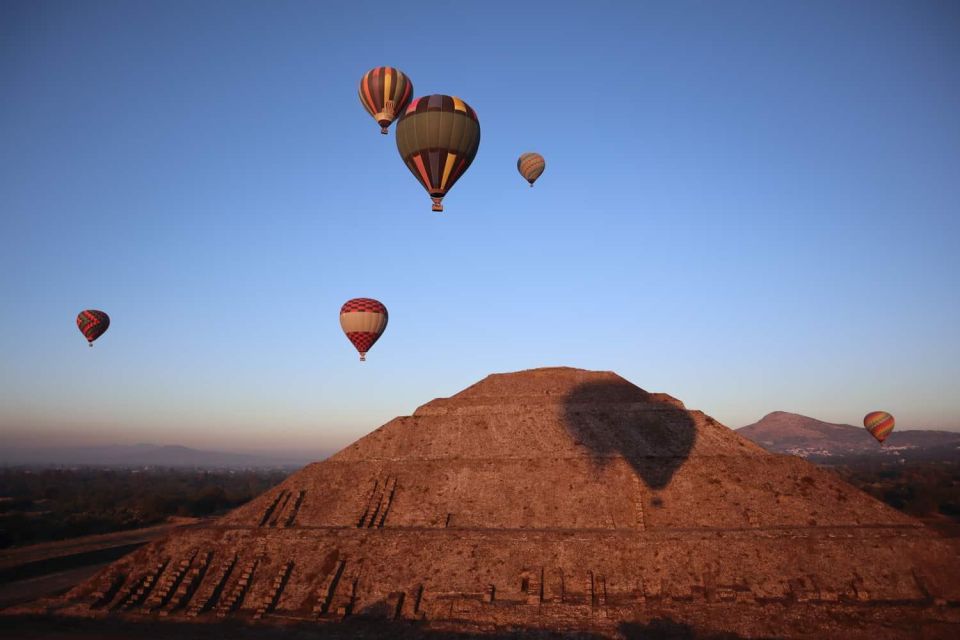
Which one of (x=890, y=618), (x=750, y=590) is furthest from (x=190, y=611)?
(x=890, y=618)

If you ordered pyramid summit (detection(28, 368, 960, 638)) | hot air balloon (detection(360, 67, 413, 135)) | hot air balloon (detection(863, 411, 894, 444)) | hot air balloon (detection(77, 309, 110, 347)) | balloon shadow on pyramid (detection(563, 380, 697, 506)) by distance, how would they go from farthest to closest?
hot air balloon (detection(863, 411, 894, 444))
hot air balloon (detection(77, 309, 110, 347))
balloon shadow on pyramid (detection(563, 380, 697, 506))
hot air balloon (detection(360, 67, 413, 135))
pyramid summit (detection(28, 368, 960, 638))

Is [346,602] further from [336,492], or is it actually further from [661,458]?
[661,458]

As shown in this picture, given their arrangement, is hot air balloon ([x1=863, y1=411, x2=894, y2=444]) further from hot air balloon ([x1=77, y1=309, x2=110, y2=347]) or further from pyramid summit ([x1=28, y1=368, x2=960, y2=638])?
hot air balloon ([x1=77, y1=309, x2=110, y2=347])

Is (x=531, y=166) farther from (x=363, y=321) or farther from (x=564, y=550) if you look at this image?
(x=564, y=550)

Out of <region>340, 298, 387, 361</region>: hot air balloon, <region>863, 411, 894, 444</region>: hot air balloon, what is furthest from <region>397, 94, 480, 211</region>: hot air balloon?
<region>863, 411, 894, 444</region>: hot air balloon

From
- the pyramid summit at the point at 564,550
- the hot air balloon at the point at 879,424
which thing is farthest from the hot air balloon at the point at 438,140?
the hot air balloon at the point at 879,424

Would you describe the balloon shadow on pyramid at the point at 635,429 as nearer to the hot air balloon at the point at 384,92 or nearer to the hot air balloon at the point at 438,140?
the hot air balloon at the point at 438,140
